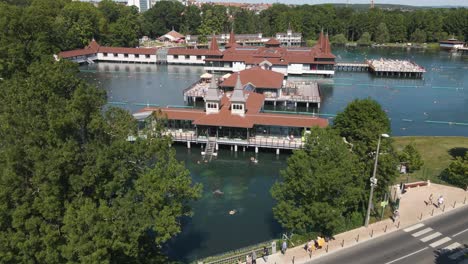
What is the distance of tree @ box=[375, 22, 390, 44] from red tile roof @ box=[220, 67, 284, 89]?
99.4 m

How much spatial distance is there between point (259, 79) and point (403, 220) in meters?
47.5

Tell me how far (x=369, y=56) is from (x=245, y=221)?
4433 inches

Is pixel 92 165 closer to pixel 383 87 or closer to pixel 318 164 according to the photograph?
pixel 318 164

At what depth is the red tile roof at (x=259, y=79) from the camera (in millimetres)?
73062

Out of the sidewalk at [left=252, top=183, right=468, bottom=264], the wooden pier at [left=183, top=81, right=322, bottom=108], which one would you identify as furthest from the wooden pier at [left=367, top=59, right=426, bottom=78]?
the sidewalk at [left=252, top=183, right=468, bottom=264]

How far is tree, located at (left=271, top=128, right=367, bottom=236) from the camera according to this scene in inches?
1084

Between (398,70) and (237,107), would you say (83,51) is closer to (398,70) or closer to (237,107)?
(237,107)

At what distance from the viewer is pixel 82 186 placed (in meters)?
21.2

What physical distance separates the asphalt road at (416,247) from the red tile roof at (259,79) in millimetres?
45754

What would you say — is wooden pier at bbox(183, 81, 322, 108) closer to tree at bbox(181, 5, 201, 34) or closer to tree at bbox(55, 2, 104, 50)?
tree at bbox(55, 2, 104, 50)

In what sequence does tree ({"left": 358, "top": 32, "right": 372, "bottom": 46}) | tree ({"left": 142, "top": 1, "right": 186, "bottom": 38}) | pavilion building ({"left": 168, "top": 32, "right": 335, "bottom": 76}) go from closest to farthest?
pavilion building ({"left": 168, "top": 32, "right": 335, "bottom": 76})
tree ({"left": 358, "top": 32, "right": 372, "bottom": 46})
tree ({"left": 142, "top": 1, "right": 186, "bottom": 38})

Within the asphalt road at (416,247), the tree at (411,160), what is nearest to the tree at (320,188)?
the asphalt road at (416,247)

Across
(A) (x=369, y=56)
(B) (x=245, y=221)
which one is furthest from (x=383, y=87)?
(B) (x=245, y=221)

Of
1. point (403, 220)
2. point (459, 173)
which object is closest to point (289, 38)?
point (459, 173)
